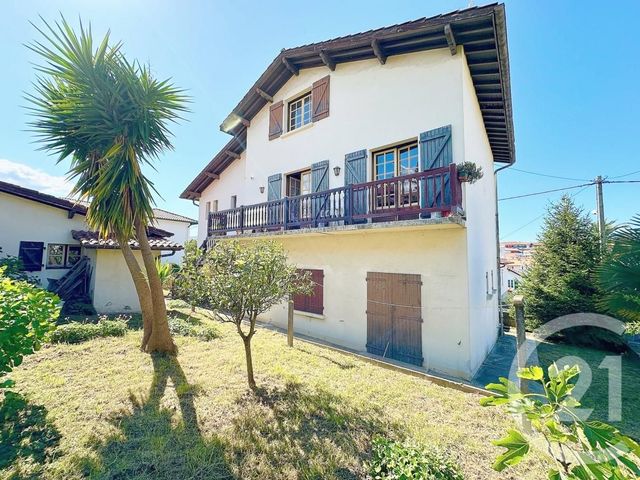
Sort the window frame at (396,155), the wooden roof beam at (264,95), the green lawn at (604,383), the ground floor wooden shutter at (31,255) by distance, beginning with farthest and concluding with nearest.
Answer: the wooden roof beam at (264,95) < the ground floor wooden shutter at (31,255) < the window frame at (396,155) < the green lawn at (604,383)

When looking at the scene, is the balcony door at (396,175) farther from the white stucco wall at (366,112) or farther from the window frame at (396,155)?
the white stucco wall at (366,112)

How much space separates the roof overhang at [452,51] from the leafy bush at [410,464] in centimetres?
879

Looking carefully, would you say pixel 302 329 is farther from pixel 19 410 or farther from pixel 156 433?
pixel 19 410

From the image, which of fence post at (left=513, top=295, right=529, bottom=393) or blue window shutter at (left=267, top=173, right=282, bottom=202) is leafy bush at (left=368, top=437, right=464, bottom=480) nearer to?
fence post at (left=513, top=295, right=529, bottom=393)

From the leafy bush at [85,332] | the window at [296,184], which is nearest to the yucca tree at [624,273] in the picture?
the window at [296,184]

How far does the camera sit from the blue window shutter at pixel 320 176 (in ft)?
31.8

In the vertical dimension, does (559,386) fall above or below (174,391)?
above

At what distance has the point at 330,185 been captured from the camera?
31.4ft

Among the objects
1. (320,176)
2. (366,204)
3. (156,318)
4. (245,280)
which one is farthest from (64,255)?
(366,204)

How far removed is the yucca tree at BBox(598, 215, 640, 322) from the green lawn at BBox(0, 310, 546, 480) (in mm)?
2254

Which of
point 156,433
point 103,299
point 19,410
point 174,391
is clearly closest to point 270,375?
point 174,391

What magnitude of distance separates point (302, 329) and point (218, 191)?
34.2 ft

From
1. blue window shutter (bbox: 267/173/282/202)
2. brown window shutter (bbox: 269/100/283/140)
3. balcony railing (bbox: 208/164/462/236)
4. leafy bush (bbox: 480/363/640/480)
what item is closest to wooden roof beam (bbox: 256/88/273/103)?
brown window shutter (bbox: 269/100/283/140)

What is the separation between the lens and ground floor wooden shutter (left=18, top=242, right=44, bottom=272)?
35.8 feet
